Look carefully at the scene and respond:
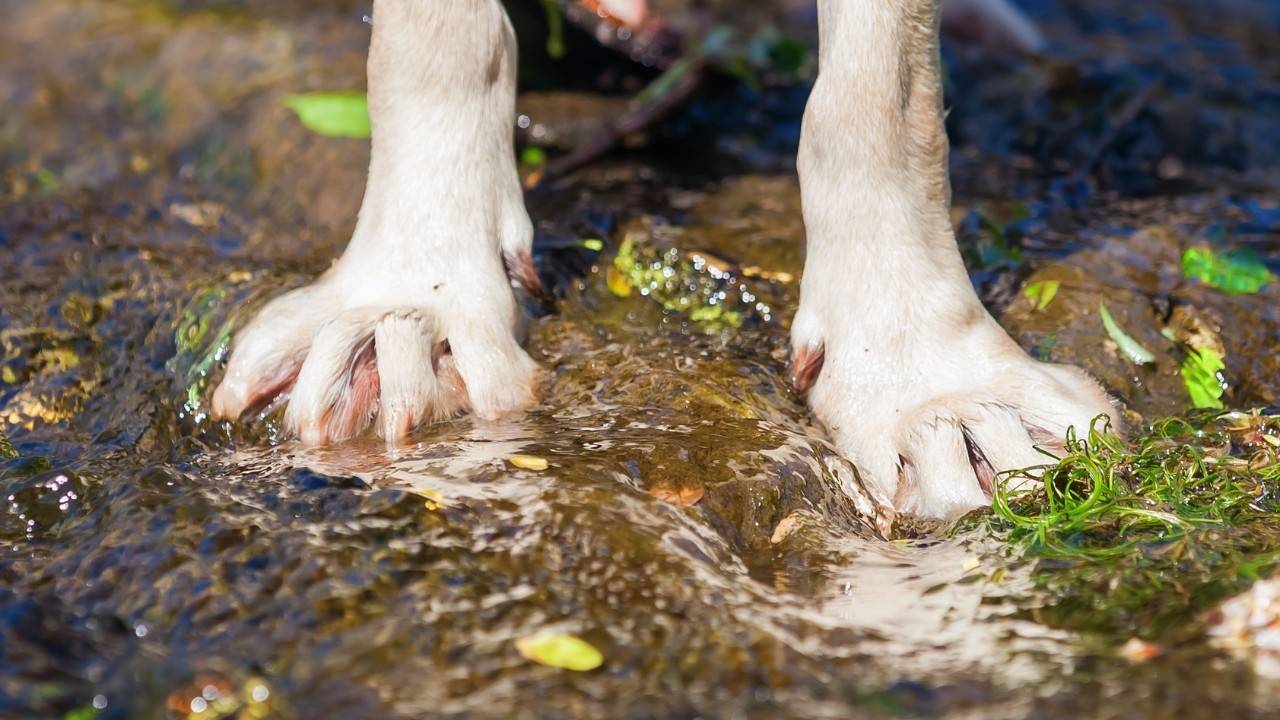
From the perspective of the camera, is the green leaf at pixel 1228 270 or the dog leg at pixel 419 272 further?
the green leaf at pixel 1228 270

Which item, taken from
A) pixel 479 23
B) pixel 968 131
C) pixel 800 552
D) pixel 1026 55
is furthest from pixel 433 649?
pixel 1026 55

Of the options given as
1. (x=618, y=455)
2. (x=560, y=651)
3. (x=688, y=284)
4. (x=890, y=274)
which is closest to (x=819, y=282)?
Result: (x=890, y=274)

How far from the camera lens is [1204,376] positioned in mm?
3660

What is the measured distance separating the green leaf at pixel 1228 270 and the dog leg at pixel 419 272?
1.99m

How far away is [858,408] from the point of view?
321 centimetres

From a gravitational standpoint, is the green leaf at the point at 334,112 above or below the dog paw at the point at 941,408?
above

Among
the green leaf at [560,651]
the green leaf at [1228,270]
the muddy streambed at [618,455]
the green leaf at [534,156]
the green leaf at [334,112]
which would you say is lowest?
the green leaf at [560,651]

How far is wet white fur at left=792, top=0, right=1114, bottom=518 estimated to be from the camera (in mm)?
3145

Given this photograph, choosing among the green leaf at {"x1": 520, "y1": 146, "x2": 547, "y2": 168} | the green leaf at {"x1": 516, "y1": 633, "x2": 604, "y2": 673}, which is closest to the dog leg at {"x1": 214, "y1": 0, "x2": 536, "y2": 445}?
the green leaf at {"x1": 516, "y1": 633, "x2": 604, "y2": 673}

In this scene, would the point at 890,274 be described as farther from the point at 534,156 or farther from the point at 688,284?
the point at 534,156

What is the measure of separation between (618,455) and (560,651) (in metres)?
0.77

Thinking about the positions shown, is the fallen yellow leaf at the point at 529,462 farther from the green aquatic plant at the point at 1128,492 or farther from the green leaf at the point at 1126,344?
the green leaf at the point at 1126,344

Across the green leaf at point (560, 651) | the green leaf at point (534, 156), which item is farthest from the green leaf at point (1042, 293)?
the green leaf at point (560, 651)

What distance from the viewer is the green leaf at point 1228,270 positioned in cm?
398
